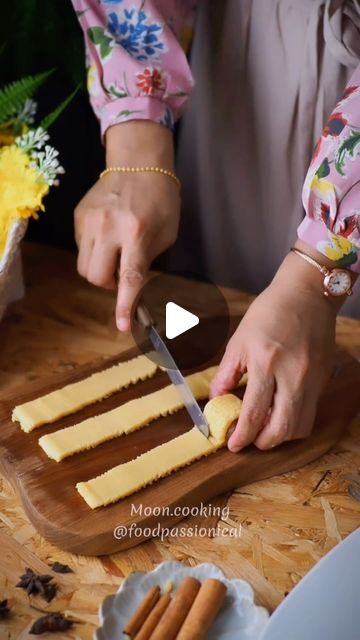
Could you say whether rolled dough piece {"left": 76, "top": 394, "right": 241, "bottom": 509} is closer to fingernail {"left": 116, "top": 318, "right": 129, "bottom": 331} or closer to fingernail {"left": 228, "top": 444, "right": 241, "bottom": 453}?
fingernail {"left": 228, "top": 444, "right": 241, "bottom": 453}

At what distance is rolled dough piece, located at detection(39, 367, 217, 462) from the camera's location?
1017mm

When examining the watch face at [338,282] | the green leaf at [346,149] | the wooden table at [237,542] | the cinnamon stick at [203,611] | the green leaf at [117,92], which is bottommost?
the wooden table at [237,542]

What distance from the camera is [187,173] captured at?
4.86 ft

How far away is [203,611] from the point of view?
80 centimetres

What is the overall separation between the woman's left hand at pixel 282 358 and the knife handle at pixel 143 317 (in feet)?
0.42

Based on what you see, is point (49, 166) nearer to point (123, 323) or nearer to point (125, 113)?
point (125, 113)

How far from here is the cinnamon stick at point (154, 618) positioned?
784 millimetres

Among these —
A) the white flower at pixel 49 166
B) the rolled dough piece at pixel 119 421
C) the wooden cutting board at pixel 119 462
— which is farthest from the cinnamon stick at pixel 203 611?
the white flower at pixel 49 166

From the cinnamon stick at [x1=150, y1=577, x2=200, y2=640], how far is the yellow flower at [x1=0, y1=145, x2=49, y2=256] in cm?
57

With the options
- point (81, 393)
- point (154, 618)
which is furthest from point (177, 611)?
point (81, 393)

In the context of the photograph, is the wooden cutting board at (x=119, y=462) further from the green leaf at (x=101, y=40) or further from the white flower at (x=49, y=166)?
the green leaf at (x=101, y=40)

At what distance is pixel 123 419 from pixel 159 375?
121mm

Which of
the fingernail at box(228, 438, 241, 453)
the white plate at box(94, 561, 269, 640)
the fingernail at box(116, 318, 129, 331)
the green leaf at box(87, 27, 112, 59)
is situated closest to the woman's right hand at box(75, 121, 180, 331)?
the fingernail at box(116, 318, 129, 331)
